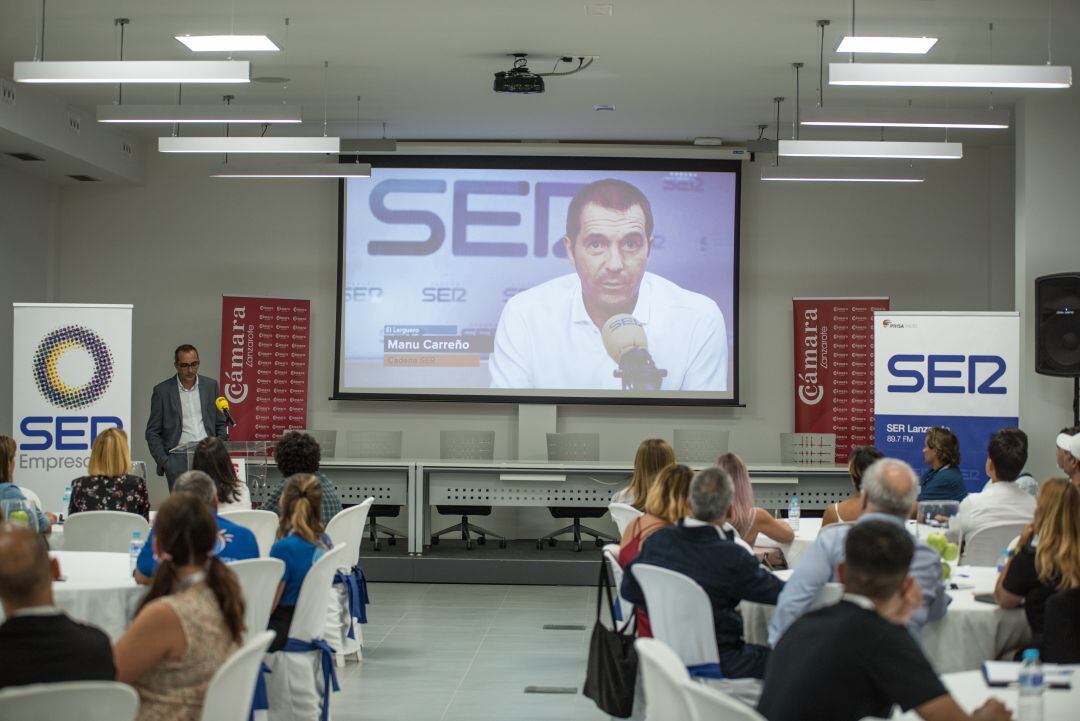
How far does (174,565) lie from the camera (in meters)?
3.21

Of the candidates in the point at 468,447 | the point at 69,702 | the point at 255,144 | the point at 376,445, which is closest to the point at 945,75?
the point at 255,144

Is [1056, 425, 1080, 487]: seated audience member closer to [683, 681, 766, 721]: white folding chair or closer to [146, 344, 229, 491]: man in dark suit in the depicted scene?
[683, 681, 766, 721]: white folding chair

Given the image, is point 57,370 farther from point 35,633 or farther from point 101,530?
point 35,633

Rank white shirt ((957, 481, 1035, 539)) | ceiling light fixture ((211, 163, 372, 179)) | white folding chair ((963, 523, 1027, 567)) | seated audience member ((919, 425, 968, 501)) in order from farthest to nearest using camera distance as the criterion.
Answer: ceiling light fixture ((211, 163, 372, 179))
seated audience member ((919, 425, 968, 501))
white shirt ((957, 481, 1035, 539))
white folding chair ((963, 523, 1027, 567))

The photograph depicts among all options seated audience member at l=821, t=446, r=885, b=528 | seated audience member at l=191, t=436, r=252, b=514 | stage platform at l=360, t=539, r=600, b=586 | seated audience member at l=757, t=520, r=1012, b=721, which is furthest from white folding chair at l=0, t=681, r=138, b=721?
stage platform at l=360, t=539, r=600, b=586

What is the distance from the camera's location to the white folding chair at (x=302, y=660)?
4.47 m

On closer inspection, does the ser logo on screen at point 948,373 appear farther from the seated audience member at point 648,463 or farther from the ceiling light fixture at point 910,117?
the seated audience member at point 648,463

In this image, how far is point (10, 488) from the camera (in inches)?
217

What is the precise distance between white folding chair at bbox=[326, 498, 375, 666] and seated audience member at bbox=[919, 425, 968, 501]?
3026 millimetres

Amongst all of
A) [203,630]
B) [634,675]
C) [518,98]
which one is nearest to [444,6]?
[518,98]

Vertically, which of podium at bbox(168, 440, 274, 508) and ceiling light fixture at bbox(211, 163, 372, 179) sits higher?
ceiling light fixture at bbox(211, 163, 372, 179)

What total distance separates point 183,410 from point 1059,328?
6.29m

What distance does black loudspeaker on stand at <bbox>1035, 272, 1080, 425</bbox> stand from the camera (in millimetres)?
8469

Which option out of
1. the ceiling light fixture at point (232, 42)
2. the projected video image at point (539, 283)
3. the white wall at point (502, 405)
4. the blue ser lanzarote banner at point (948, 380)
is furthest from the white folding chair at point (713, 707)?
the white wall at point (502, 405)
